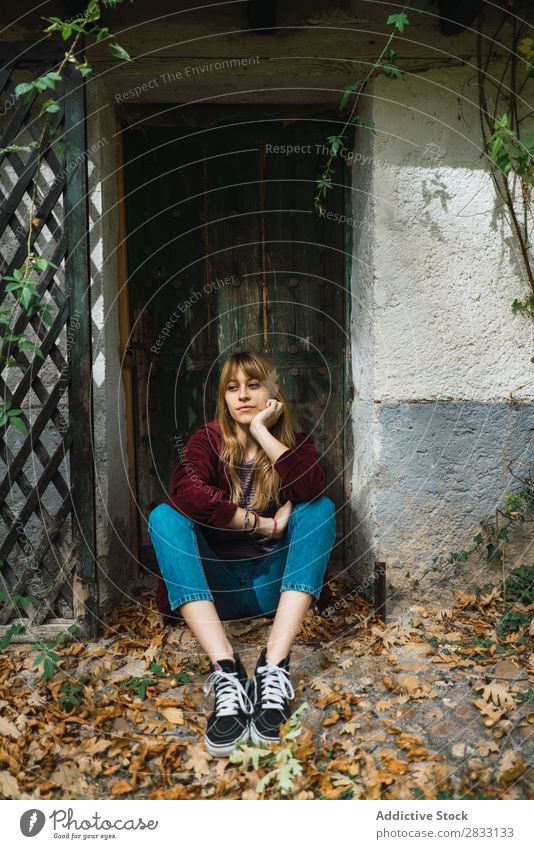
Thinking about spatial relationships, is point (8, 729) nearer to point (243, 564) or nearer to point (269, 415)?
point (243, 564)

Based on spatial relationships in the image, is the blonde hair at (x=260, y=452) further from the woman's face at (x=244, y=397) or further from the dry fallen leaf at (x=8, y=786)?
the dry fallen leaf at (x=8, y=786)

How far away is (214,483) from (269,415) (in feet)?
1.26

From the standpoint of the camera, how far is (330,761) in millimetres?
2297

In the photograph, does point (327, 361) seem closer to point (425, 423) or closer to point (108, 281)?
point (425, 423)

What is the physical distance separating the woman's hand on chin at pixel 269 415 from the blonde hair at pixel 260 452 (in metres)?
0.03

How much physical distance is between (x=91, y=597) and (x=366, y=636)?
1.29m

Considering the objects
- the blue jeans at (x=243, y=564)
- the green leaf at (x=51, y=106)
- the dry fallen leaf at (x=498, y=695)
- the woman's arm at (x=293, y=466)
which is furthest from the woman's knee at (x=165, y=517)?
the green leaf at (x=51, y=106)

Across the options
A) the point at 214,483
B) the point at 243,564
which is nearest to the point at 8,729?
the point at 243,564

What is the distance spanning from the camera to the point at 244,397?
299cm

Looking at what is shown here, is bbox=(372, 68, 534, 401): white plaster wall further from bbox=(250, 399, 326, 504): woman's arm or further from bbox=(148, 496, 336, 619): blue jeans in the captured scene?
bbox=(148, 496, 336, 619): blue jeans

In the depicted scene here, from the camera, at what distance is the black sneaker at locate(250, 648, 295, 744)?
2.39 meters

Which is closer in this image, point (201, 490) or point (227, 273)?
point (201, 490)

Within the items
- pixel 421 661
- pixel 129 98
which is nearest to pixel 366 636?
pixel 421 661

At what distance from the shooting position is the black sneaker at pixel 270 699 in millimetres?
2395
